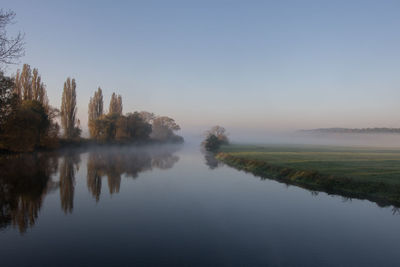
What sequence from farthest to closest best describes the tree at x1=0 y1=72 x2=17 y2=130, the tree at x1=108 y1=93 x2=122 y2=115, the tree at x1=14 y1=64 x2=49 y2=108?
the tree at x1=108 y1=93 x2=122 y2=115 → the tree at x1=14 y1=64 x2=49 y2=108 → the tree at x1=0 y1=72 x2=17 y2=130

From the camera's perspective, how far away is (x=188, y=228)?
9688mm

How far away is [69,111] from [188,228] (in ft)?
181

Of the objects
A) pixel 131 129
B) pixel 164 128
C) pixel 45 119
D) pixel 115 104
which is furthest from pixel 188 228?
pixel 164 128

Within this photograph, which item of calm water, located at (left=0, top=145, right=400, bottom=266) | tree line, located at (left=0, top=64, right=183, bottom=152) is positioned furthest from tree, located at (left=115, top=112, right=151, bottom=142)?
calm water, located at (left=0, top=145, right=400, bottom=266)

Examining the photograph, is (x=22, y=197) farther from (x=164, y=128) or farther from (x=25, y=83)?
(x=164, y=128)

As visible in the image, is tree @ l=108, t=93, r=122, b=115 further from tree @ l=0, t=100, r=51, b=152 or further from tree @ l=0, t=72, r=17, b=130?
tree @ l=0, t=72, r=17, b=130

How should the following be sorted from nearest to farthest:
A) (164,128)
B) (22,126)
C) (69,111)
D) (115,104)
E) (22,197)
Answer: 1. (22,197)
2. (22,126)
3. (69,111)
4. (115,104)
5. (164,128)

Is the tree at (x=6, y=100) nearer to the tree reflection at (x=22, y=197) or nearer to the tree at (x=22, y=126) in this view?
the tree at (x=22, y=126)

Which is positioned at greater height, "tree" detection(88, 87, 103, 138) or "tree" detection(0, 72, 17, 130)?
"tree" detection(88, 87, 103, 138)

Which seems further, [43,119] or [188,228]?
[43,119]

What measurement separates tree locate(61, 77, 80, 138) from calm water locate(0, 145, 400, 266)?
43.2 m

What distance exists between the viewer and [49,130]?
4662 centimetres

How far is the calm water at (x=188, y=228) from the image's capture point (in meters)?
7.23

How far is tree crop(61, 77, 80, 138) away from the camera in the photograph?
55531 mm
